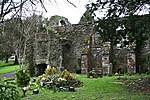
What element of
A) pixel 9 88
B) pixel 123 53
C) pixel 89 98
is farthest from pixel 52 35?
pixel 9 88

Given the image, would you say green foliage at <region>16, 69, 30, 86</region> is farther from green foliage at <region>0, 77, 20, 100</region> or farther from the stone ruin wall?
green foliage at <region>0, 77, 20, 100</region>

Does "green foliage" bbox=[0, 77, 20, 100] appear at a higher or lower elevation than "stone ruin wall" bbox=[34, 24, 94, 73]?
lower

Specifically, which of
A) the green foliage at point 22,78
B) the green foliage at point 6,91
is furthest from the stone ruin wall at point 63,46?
the green foliage at point 6,91

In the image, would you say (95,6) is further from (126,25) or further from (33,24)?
(33,24)

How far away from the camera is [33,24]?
26.8m

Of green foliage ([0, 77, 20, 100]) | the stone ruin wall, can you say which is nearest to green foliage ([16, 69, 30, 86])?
the stone ruin wall

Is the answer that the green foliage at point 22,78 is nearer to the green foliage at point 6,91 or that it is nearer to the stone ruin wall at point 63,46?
the stone ruin wall at point 63,46

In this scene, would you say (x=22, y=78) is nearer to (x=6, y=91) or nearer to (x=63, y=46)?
(x=6, y=91)

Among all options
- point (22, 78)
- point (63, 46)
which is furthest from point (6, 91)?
point (63, 46)

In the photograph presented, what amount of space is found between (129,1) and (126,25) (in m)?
1.17

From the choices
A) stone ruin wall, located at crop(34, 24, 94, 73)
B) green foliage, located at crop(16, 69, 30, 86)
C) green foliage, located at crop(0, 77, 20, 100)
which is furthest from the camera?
stone ruin wall, located at crop(34, 24, 94, 73)

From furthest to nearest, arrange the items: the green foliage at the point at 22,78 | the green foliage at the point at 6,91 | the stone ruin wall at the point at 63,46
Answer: the stone ruin wall at the point at 63,46, the green foliage at the point at 22,78, the green foliage at the point at 6,91

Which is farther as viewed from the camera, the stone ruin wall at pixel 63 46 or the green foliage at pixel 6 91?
the stone ruin wall at pixel 63 46

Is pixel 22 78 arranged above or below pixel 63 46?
below
